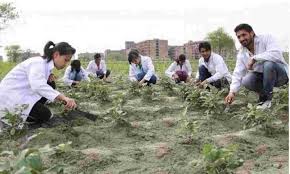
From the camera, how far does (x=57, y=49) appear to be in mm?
4562

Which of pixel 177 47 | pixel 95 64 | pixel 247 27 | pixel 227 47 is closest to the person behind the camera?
pixel 247 27

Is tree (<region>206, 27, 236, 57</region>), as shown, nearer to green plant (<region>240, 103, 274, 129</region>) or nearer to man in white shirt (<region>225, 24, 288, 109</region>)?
man in white shirt (<region>225, 24, 288, 109</region>)

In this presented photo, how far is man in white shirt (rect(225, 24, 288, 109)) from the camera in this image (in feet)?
16.5

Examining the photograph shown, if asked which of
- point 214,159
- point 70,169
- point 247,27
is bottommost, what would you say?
point 70,169

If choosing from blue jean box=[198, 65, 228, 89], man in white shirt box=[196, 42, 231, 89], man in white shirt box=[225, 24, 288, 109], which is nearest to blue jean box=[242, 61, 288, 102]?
man in white shirt box=[225, 24, 288, 109]

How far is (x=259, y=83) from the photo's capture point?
5.48 meters

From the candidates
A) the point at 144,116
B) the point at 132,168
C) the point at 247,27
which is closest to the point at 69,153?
the point at 132,168

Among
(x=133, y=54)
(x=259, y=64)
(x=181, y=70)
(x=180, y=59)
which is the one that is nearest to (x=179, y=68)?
(x=181, y=70)

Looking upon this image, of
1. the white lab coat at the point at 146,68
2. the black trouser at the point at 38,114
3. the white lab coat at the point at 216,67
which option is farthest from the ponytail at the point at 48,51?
the white lab coat at the point at 146,68

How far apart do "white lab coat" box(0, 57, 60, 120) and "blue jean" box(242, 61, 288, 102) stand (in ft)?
7.40

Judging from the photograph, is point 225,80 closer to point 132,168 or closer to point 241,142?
point 241,142

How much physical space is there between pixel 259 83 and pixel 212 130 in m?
1.24

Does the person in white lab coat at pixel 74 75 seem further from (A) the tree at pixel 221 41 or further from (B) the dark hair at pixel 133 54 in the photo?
(A) the tree at pixel 221 41

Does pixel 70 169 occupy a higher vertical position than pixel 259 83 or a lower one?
lower
